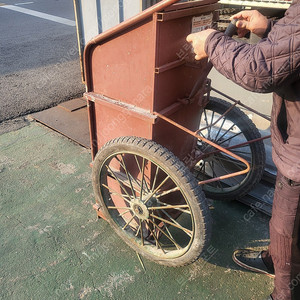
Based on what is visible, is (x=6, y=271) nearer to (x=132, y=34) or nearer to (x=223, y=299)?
(x=223, y=299)

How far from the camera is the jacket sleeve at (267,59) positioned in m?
1.27

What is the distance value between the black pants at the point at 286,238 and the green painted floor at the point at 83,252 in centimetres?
30

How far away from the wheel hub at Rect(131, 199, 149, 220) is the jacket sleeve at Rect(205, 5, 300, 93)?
1.06m

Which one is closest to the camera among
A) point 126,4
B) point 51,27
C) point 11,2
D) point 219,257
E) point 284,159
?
point 284,159

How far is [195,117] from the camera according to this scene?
2.44 meters

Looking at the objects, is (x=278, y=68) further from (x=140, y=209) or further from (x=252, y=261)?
(x=252, y=261)

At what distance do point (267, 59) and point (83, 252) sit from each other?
1.96 m

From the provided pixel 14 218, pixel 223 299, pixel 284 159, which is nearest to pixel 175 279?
pixel 223 299

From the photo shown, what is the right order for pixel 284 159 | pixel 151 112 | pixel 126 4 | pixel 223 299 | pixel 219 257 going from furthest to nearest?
pixel 126 4
pixel 219 257
pixel 223 299
pixel 151 112
pixel 284 159

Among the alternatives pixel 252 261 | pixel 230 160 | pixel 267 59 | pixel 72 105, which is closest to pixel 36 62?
pixel 72 105

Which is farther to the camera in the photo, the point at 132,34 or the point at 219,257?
the point at 219,257

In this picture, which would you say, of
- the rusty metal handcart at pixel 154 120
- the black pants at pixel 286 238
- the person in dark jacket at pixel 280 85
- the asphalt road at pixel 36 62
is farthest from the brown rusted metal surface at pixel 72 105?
the black pants at pixel 286 238

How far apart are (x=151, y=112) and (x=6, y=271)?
1633 mm

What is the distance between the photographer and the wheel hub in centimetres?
203
